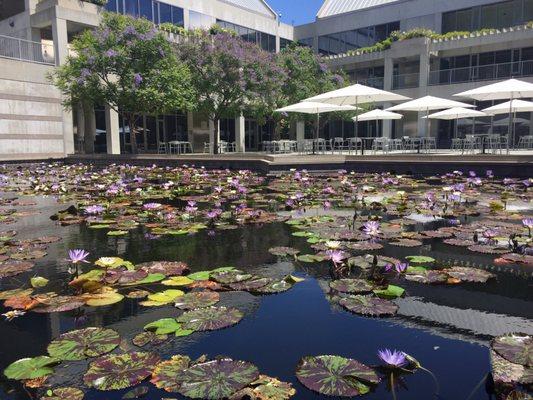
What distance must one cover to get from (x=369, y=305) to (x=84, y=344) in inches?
57.9

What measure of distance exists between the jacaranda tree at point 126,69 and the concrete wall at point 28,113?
129 inches

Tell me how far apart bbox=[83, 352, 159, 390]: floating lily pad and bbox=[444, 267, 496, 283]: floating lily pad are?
204cm

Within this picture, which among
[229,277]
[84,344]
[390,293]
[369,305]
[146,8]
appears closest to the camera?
[84,344]

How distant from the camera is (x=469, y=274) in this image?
9.55 feet

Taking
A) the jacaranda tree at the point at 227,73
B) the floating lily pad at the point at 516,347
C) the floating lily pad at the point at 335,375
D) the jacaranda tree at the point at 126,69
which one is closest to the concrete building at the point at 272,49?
the jacaranda tree at the point at 126,69

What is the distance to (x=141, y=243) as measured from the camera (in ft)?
13.0

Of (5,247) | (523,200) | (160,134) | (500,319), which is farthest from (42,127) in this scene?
(500,319)

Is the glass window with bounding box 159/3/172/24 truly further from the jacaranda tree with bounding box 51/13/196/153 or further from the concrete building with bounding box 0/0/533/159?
the jacaranda tree with bounding box 51/13/196/153

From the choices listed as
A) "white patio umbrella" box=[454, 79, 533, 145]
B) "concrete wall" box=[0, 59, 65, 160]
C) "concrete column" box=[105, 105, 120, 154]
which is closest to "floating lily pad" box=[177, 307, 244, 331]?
"white patio umbrella" box=[454, 79, 533, 145]

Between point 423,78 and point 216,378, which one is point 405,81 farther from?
point 216,378

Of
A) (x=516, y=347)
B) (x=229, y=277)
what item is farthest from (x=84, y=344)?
(x=516, y=347)

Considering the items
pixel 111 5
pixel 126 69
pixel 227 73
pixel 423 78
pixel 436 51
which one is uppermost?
pixel 111 5

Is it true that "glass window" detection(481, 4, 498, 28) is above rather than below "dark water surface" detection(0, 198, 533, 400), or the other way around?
above

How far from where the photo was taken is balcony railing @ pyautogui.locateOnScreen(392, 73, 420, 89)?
85.1 ft
